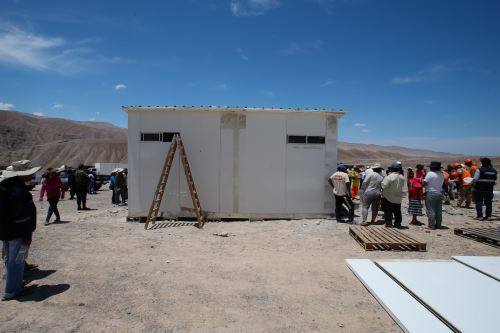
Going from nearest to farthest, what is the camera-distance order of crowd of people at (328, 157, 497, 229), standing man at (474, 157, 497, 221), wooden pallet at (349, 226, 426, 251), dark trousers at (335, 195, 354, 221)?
wooden pallet at (349, 226, 426, 251) < crowd of people at (328, 157, 497, 229) < dark trousers at (335, 195, 354, 221) < standing man at (474, 157, 497, 221)

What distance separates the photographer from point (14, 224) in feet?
13.9

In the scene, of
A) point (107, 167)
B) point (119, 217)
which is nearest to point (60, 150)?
point (107, 167)

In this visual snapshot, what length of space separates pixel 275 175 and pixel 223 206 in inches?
76.2

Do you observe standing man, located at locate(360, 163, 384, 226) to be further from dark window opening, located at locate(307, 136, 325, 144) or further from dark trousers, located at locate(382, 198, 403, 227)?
dark window opening, located at locate(307, 136, 325, 144)

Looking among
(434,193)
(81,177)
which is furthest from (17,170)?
(434,193)

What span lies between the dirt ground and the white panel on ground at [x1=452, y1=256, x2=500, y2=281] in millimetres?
578

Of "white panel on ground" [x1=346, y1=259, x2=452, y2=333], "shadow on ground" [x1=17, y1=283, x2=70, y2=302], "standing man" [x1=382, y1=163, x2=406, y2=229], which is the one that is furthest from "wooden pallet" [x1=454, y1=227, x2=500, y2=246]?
"shadow on ground" [x1=17, y1=283, x2=70, y2=302]

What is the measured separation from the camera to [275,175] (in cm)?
1002

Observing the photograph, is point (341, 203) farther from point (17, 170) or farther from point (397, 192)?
point (17, 170)

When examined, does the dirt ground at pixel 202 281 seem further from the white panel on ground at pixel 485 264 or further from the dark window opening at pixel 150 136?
the dark window opening at pixel 150 136

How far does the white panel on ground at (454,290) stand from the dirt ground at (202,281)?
0.66 metres

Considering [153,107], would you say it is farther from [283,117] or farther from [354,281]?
[354,281]

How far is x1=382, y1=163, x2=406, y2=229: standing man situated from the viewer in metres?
8.59

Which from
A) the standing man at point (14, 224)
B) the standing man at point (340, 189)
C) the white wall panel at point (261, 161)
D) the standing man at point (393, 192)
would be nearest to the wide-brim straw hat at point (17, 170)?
the standing man at point (14, 224)
